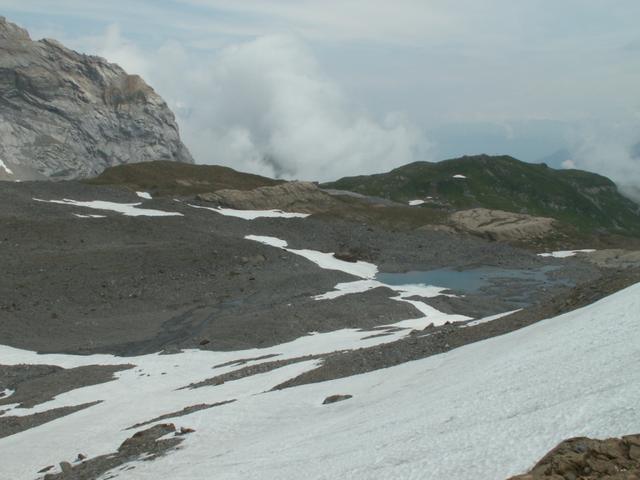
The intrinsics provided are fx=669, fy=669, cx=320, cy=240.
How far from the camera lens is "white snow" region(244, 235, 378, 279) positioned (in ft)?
243

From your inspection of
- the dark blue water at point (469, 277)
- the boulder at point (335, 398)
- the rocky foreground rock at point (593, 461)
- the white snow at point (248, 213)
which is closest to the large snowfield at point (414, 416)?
the boulder at point (335, 398)

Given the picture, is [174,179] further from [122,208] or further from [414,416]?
[414,416]

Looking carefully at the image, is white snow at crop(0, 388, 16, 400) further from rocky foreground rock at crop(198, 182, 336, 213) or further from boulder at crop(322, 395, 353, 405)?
rocky foreground rock at crop(198, 182, 336, 213)

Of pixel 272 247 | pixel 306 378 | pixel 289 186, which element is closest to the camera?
pixel 306 378

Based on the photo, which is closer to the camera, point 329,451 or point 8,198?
point 329,451

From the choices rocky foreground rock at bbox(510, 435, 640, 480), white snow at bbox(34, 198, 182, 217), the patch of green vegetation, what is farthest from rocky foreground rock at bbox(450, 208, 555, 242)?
rocky foreground rock at bbox(510, 435, 640, 480)

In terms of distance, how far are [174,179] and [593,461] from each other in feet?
397

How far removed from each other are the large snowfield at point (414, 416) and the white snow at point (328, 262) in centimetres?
4259

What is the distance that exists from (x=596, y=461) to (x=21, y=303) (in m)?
53.5

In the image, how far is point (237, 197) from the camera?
109 metres

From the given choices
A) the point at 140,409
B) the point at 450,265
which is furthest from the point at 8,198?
the point at 140,409

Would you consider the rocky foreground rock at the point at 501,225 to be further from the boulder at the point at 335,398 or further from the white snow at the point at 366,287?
the boulder at the point at 335,398

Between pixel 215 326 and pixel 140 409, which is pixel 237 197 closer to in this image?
pixel 215 326

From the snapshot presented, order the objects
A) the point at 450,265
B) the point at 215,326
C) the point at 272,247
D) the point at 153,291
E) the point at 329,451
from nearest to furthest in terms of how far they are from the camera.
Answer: the point at 329,451
the point at 215,326
the point at 153,291
the point at 272,247
the point at 450,265
